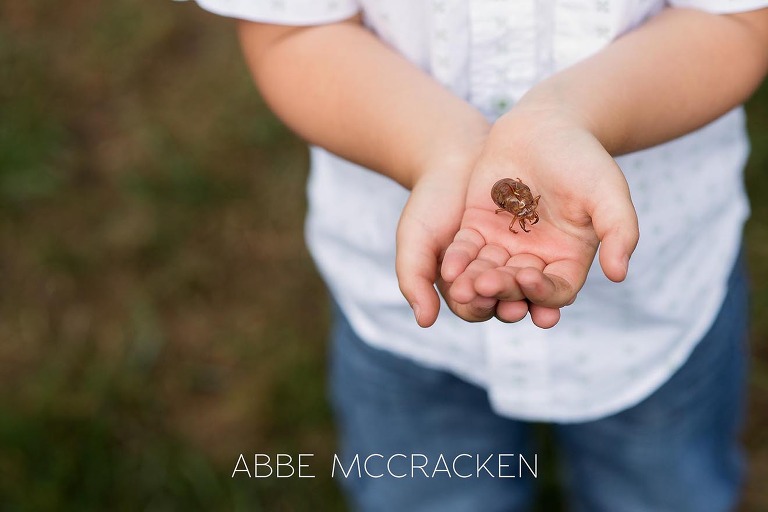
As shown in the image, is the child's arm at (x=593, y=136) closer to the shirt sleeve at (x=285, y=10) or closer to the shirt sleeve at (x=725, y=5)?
the shirt sleeve at (x=725, y=5)

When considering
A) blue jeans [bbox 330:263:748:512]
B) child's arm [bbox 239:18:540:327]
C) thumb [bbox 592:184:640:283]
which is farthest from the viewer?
blue jeans [bbox 330:263:748:512]

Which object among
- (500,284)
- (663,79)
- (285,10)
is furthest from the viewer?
(285,10)

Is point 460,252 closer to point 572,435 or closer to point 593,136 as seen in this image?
point 593,136

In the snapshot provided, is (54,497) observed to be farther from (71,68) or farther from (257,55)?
(71,68)

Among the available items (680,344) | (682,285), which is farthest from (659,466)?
(682,285)

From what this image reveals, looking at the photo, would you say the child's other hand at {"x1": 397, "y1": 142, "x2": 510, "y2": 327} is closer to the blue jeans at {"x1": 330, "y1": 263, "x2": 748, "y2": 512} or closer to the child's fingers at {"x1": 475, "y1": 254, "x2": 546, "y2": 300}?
the child's fingers at {"x1": 475, "y1": 254, "x2": 546, "y2": 300}

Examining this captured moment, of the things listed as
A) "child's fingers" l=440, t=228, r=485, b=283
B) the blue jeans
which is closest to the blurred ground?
the blue jeans

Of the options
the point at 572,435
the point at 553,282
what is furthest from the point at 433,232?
the point at 572,435
